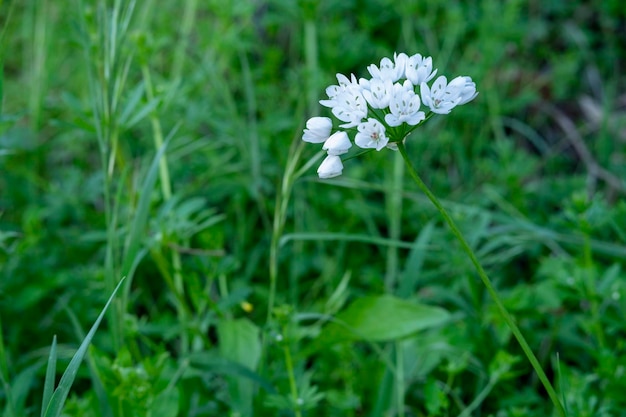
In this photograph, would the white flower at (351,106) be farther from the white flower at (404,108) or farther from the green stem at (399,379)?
the green stem at (399,379)

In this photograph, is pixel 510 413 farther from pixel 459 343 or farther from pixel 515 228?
pixel 515 228

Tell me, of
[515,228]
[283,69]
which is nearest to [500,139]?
[515,228]

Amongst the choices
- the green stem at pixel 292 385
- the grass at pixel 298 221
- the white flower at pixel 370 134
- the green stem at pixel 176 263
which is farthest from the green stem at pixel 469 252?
the green stem at pixel 176 263

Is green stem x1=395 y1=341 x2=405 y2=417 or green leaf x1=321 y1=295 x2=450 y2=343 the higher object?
green leaf x1=321 y1=295 x2=450 y2=343

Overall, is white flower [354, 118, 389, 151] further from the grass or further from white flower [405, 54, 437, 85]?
the grass

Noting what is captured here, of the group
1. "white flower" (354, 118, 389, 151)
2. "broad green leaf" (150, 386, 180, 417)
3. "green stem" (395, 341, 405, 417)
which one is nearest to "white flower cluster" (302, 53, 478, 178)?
"white flower" (354, 118, 389, 151)

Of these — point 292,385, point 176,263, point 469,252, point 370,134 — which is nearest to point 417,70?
point 370,134
